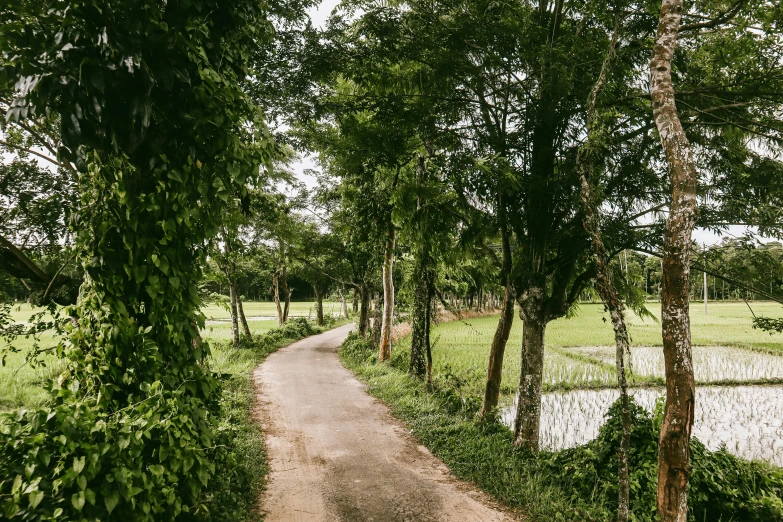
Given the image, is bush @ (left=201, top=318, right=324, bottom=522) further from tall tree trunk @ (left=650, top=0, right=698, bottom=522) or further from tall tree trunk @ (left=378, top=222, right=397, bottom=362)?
tall tree trunk @ (left=378, top=222, right=397, bottom=362)

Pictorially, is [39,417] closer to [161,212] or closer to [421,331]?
[161,212]

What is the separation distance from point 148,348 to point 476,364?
12843 mm

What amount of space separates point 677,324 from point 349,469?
4.58 meters

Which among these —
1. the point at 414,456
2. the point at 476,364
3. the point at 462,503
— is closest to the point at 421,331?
the point at 476,364

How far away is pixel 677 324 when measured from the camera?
12.8 feet

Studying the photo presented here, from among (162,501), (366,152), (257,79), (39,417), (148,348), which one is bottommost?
(162,501)

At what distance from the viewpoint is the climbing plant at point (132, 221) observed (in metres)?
2.79

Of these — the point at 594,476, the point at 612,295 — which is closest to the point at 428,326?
the point at 594,476

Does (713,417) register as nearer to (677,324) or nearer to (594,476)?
(594,476)

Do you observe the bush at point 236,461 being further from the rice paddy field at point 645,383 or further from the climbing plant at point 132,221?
the rice paddy field at point 645,383

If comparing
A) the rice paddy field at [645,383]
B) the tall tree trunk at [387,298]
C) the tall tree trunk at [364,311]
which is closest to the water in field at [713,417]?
the rice paddy field at [645,383]

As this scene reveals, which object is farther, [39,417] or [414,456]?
[414,456]

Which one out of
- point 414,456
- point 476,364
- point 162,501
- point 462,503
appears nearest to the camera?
point 162,501

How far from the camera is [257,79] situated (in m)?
7.48
